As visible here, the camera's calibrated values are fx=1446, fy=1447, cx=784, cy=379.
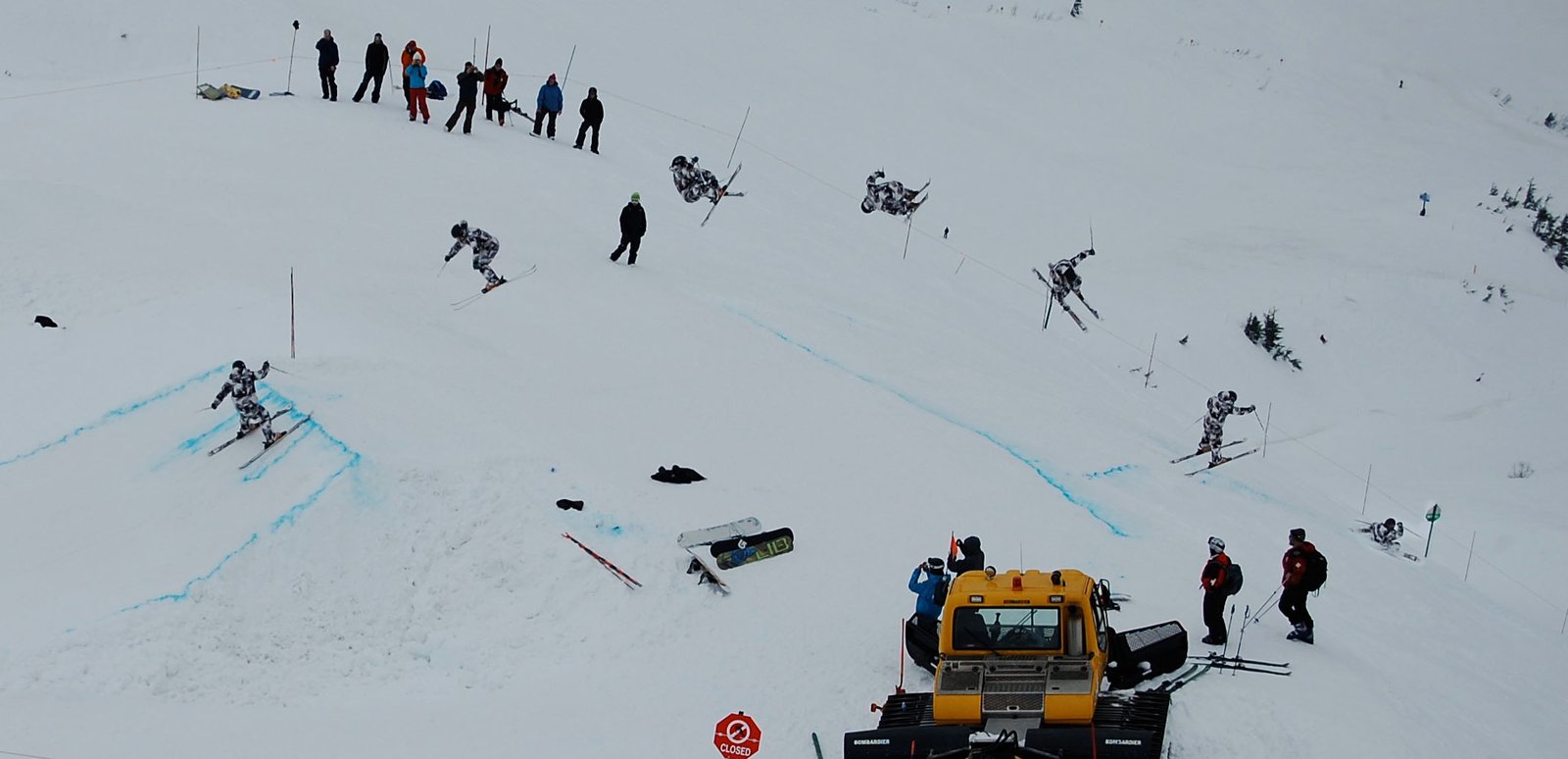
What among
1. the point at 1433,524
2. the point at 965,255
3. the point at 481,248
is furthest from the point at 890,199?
the point at 1433,524

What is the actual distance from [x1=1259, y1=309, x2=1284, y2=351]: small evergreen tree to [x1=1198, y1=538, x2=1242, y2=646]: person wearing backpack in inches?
582

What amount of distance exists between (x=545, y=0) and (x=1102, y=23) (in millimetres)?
17654

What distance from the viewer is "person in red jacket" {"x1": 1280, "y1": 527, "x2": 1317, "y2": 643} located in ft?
44.5

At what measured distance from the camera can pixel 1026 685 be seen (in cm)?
1124

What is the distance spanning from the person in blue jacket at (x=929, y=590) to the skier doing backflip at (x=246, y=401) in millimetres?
6841

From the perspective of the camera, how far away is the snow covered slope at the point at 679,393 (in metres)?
12.8

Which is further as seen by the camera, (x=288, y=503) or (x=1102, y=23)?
(x=1102, y=23)

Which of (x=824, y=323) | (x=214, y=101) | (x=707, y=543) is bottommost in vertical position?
(x=707, y=543)

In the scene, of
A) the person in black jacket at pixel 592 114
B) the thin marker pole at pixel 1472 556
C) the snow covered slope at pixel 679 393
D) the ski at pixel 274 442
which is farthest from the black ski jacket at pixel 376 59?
the thin marker pole at pixel 1472 556

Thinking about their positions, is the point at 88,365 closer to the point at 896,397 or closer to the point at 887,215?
the point at 896,397

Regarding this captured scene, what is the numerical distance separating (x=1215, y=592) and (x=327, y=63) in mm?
19429

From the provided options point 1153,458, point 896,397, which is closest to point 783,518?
point 896,397

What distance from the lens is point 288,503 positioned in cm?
1413

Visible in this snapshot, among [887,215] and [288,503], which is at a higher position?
[887,215]
